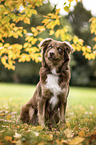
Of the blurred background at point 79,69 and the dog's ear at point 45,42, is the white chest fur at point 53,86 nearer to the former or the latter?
the dog's ear at point 45,42

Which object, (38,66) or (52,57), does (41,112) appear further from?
(38,66)

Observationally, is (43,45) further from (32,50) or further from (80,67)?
(80,67)

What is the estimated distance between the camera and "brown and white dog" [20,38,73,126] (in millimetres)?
3463

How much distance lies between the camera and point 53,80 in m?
3.49

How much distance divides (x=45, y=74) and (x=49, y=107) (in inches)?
27.3

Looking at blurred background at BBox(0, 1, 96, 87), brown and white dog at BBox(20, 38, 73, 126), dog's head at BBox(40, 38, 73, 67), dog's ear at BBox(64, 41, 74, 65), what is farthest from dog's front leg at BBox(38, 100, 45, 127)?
blurred background at BBox(0, 1, 96, 87)

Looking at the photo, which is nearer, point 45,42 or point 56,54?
point 56,54

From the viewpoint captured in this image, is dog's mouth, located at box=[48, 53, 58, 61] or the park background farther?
dog's mouth, located at box=[48, 53, 58, 61]

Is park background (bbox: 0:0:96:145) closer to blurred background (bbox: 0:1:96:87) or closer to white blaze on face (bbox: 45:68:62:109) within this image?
blurred background (bbox: 0:1:96:87)

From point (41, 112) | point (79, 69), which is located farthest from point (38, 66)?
point (41, 112)

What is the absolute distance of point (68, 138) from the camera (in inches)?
111

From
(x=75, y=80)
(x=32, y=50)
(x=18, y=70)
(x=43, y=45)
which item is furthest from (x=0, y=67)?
(x=43, y=45)

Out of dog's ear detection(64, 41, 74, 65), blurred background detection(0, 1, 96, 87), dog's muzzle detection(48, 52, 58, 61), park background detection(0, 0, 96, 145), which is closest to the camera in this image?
park background detection(0, 0, 96, 145)

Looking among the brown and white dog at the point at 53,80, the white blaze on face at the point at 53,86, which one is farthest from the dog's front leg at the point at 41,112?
the white blaze on face at the point at 53,86
